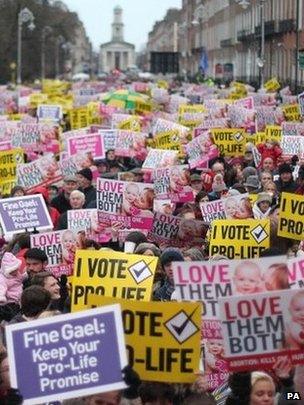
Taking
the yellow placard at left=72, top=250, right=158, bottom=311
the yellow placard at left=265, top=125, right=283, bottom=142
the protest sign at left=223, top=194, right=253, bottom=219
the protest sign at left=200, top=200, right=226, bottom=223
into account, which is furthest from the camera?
the yellow placard at left=265, top=125, right=283, bottom=142

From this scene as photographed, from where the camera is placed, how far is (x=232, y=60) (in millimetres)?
101188

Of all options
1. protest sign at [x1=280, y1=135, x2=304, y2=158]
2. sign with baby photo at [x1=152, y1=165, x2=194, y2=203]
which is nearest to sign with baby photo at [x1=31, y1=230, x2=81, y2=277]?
sign with baby photo at [x1=152, y1=165, x2=194, y2=203]

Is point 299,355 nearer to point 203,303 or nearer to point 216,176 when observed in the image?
point 203,303

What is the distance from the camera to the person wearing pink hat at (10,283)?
11477 millimetres

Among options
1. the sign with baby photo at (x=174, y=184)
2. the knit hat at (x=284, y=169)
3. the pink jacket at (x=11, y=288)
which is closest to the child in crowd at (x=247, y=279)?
the pink jacket at (x=11, y=288)

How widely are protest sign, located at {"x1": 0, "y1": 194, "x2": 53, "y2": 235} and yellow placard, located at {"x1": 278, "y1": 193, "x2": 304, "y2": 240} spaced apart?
2.66 meters

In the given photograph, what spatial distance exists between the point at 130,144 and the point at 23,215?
9259mm

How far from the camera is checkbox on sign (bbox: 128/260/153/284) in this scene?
10.4m

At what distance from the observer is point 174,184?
1780 cm

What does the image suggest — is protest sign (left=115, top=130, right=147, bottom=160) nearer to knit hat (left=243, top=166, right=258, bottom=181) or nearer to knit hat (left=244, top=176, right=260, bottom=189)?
knit hat (left=243, top=166, right=258, bottom=181)

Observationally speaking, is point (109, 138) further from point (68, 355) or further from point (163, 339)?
point (68, 355)

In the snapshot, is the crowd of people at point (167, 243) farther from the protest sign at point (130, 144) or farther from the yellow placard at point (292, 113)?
the yellow placard at point (292, 113)

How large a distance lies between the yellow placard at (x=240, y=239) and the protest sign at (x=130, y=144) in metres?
11.6

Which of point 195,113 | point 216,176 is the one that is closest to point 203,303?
point 216,176
